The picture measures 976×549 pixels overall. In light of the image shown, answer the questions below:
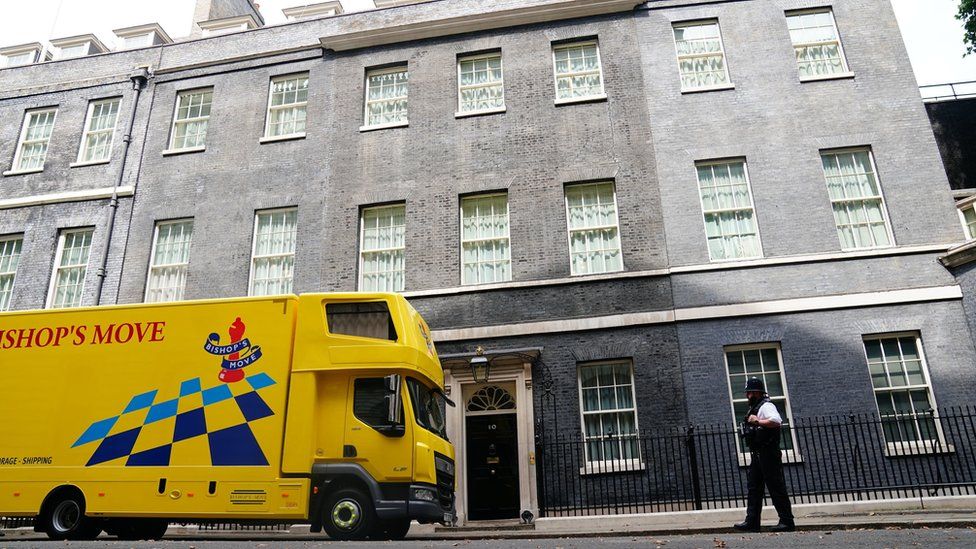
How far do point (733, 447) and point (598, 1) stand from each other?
35.4 ft

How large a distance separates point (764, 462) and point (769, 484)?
28cm

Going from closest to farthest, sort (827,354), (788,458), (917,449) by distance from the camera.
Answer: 1. (917,449)
2. (788,458)
3. (827,354)

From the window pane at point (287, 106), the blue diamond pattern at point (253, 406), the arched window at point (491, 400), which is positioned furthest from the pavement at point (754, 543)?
the window pane at point (287, 106)

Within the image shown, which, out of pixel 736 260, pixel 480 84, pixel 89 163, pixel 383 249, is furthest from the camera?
pixel 89 163

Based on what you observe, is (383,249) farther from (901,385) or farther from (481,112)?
(901,385)

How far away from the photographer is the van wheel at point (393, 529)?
9062 mm

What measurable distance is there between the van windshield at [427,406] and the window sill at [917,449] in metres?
8.27

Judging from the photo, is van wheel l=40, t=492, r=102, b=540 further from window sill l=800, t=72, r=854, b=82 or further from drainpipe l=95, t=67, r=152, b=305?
window sill l=800, t=72, r=854, b=82

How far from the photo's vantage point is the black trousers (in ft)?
27.8

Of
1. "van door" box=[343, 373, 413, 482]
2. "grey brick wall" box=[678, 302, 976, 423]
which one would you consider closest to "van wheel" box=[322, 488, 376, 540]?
"van door" box=[343, 373, 413, 482]

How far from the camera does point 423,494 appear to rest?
9.01 meters

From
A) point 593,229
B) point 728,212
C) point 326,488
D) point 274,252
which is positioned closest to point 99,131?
point 274,252

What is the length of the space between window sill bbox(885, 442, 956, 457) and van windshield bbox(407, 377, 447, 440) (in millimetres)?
8274

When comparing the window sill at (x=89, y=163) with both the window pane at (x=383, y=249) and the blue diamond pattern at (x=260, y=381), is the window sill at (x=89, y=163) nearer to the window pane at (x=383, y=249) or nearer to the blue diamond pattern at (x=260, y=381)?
the window pane at (x=383, y=249)
